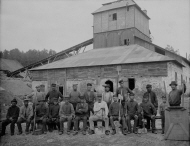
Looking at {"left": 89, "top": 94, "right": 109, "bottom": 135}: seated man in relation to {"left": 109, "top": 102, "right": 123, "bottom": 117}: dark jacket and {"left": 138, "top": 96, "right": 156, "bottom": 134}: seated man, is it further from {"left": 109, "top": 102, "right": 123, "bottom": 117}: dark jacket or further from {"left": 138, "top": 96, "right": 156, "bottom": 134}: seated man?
{"left": 138, "top": 96, "right": 156, "bottom": 134}: seated man

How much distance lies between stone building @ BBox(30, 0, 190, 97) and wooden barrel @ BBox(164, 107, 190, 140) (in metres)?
9.25

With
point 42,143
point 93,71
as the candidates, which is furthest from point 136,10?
point 42,143

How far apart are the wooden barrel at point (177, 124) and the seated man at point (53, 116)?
4237 mm

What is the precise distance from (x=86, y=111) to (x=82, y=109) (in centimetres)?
18

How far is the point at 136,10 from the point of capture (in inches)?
965

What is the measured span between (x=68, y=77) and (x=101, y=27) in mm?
8921

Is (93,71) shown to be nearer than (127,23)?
Yes

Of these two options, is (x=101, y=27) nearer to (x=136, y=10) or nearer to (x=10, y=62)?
(x=136, y=10)

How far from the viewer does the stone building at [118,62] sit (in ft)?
55.1

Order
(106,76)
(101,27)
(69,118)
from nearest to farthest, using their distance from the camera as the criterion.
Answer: (69,118)
(106,76)
(101,27)

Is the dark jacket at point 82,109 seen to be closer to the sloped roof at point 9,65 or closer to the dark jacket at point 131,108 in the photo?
the dark jacket at point 131,108

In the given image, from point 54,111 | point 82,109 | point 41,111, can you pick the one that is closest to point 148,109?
point 82,109

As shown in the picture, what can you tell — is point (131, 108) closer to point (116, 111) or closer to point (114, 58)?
point (116, 111)

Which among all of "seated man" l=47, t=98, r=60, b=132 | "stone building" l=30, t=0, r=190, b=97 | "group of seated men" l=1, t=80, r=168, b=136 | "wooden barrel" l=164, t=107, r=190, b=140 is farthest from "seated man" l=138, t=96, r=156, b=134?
"stone building" l=30, t=0, r=190, b=97
